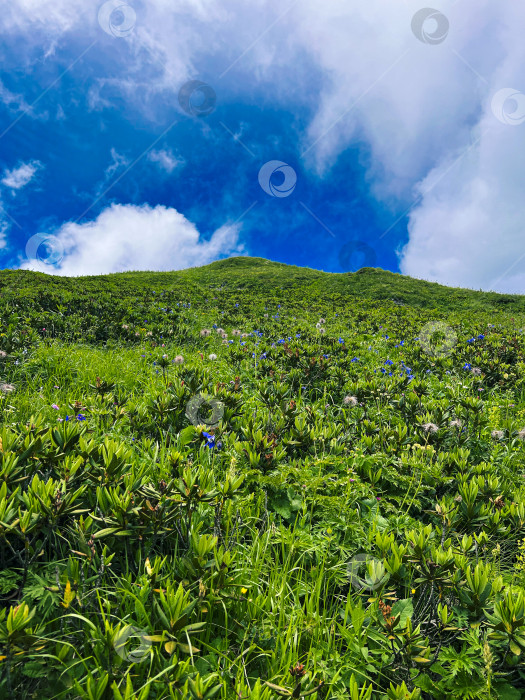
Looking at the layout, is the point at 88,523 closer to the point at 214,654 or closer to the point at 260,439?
the point at 214,654

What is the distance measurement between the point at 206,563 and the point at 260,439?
117 cm

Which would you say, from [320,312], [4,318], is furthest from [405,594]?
[320,312]

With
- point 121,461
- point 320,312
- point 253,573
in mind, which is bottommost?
point 253,573

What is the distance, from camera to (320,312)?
50.5 ft
